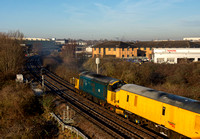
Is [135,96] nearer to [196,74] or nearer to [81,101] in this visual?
[81,101]

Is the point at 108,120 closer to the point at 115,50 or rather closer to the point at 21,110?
the point at 21,110

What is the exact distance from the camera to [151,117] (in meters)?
13.4

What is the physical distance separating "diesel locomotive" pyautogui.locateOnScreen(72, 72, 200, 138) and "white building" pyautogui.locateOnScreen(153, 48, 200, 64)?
3087 cm

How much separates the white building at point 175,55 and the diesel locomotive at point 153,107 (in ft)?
101

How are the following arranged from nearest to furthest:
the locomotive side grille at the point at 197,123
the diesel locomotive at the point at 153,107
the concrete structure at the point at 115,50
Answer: the locomotive side grille at the point at 197,123
the diesel locomotive at the point at 153,107
the concrete structure at the point at 115,50

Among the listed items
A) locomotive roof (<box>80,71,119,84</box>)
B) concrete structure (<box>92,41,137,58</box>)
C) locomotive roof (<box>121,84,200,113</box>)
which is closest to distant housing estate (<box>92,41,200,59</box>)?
concrete structure (<box>92,41,137,58</box>)

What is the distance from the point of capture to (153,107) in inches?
516

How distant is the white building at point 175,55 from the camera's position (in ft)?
148

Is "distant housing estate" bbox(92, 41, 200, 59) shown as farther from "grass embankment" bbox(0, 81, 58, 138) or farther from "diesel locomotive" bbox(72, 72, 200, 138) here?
"diesel locomotive" bbox(72, 72, 200, 138)

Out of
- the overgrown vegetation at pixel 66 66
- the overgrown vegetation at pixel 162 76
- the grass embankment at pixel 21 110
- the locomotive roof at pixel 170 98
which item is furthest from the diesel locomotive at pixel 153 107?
the overgrown vegetation at pixel 66 66

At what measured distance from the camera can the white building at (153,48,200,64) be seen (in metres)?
45.2

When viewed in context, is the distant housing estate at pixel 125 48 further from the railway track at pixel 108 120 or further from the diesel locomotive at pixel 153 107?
the diesel locomotive at pixel 153 107

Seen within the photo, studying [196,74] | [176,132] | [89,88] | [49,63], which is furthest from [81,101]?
[49,63]

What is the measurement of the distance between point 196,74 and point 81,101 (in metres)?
21.9
